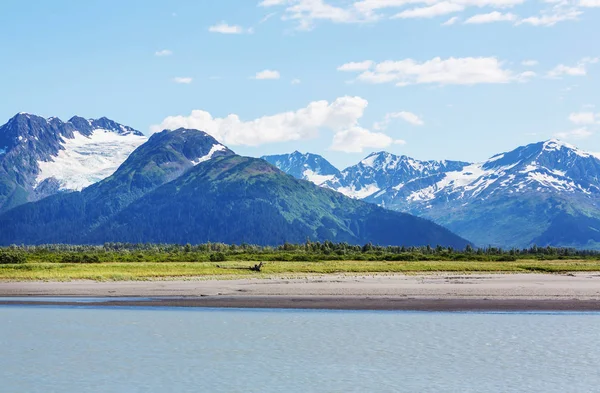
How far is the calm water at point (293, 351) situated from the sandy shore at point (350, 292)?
5.64m

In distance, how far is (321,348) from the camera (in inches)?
1736

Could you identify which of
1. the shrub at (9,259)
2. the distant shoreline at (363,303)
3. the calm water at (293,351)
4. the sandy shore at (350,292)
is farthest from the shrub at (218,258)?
the calm water at (293,351)

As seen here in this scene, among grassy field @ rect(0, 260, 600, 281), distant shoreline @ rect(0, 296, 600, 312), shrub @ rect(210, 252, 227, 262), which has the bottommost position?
distant shoreline @ rect(0, 296, 600, 312)

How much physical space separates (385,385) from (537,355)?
1133cm

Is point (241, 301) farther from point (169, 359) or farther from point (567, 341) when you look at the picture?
point (567, 341)

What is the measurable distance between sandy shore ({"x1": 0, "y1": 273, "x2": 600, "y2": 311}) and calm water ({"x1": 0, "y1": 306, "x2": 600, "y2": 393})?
5.64m

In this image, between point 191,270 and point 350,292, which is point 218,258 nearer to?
point 191,270

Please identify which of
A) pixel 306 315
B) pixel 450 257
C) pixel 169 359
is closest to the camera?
pixel 169 359

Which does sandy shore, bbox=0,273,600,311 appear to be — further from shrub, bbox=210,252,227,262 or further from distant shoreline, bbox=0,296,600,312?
shrub, bbox=210,252,227,262

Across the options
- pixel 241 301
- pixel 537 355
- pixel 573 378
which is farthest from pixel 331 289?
pixel 573 378

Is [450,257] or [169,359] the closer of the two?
[169,359]

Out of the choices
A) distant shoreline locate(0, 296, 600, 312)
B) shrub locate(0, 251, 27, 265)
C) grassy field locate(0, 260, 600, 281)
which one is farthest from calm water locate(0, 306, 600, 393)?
shrub locate(0, 251, 27, 265)

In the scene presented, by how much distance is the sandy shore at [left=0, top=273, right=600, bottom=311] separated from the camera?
63.5m

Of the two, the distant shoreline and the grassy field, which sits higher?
the grassy field
